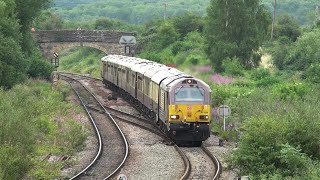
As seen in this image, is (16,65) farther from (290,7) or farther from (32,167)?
(290,7)

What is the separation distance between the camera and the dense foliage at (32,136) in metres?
14.2

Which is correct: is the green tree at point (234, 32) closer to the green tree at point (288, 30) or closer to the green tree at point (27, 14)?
the green tree at point (27, 14)

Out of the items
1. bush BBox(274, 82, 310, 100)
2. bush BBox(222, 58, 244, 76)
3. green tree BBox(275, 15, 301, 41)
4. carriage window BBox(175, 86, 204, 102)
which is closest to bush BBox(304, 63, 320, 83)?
bush BBox(274, 82, 310, 100)

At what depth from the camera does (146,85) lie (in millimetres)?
26938

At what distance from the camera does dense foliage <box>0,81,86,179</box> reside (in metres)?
14.2

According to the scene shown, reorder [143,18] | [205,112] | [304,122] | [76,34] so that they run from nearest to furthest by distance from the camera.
A: [304,122] → [205,112] → [76,34] → [143,18]

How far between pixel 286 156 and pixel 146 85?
13015 millimetres

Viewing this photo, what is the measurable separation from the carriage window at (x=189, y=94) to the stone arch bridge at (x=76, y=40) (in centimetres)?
4271

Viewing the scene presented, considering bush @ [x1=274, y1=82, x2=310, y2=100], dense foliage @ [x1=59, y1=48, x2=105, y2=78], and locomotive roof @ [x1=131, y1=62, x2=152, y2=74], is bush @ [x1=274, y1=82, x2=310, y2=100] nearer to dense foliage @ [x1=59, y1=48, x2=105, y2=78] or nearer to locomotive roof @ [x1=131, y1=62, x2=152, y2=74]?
locomotive roof @ [x1=131, y1=62, x2=152, y2=74]

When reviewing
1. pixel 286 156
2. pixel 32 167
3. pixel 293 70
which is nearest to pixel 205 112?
pixel 286 156

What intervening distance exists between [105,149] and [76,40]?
4369 cm

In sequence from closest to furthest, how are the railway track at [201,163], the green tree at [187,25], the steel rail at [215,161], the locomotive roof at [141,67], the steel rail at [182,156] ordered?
the steel rail at [182,156]
the steel rail at [215,161]
the railway track at [201,163]
the locomotive roof at [141,67]
the green tree at [187,25]

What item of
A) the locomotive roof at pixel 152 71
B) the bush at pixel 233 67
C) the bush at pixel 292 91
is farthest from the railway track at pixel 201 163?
the bush at pixel 233 67

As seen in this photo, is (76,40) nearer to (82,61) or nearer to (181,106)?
(82,61)
